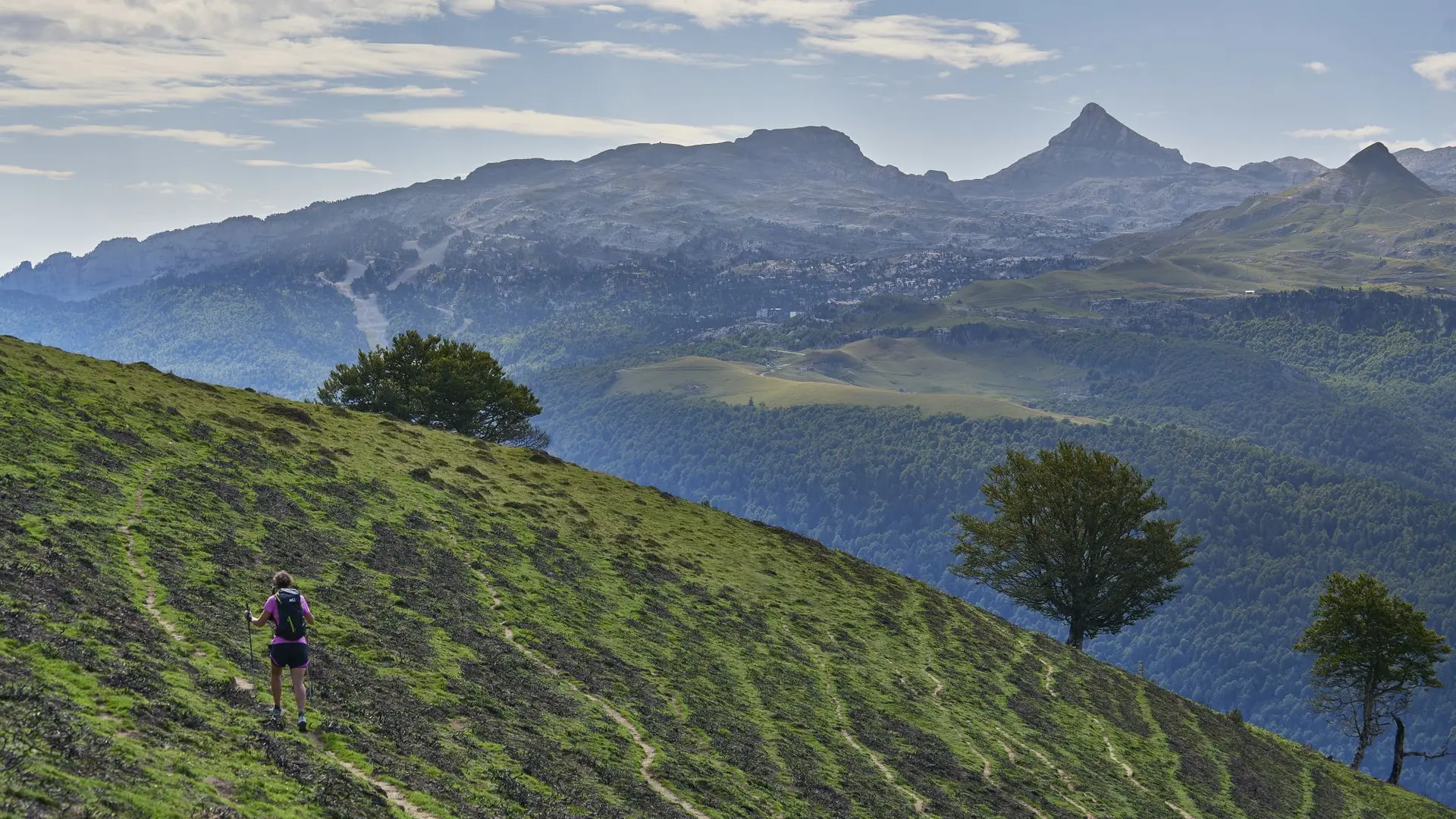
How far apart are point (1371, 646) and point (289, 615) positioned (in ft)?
277

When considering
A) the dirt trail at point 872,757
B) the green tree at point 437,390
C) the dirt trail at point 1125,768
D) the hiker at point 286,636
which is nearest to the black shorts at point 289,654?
the hiker at point 286,636

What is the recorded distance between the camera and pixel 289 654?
26.9 meters

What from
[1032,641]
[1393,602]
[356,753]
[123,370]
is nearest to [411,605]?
[356,753]

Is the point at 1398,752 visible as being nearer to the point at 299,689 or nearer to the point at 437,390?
the point at 437,390

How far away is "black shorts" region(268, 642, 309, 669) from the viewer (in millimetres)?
26766

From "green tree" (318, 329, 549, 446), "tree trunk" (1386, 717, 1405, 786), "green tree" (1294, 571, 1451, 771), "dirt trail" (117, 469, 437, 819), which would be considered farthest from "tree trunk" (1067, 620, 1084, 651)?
"dirt trail" (117, 469, 437, 819)

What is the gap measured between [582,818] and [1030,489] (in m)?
70.5

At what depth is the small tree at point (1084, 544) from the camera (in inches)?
3524

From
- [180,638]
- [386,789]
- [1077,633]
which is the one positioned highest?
[180,638]

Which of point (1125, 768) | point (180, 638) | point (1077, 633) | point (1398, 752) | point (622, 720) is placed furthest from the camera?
point (1077, 633)

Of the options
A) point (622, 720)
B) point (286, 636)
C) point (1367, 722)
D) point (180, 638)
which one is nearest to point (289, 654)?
point (286, 636)

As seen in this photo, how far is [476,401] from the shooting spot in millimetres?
107938

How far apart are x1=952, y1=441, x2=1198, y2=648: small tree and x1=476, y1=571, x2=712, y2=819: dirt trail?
53401 mm

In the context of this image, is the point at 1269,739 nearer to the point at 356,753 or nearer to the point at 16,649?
the point at 356,753
